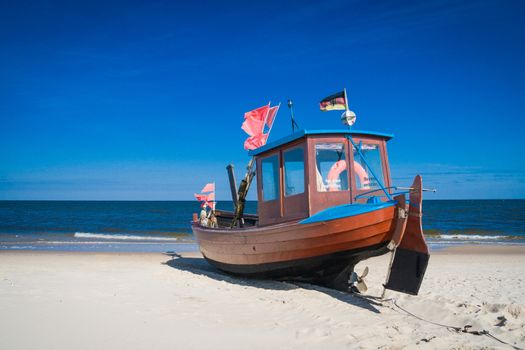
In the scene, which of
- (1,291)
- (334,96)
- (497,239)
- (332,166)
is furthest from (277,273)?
(497,239)

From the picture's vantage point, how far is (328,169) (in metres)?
7.97

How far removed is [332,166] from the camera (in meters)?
7.98

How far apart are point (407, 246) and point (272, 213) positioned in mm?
2783

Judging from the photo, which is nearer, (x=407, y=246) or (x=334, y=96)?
(x=407, y=246)

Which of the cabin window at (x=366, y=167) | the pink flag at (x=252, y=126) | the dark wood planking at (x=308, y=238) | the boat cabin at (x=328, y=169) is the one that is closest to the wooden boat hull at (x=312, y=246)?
the dark wood planking at (x=308, y=238)

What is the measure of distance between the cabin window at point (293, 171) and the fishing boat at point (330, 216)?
2cm

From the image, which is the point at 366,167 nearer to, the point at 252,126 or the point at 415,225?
the point at 415,225

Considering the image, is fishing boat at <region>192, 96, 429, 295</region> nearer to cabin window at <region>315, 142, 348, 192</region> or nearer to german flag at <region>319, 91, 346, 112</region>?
cabin window at <region>315, 142, 348, 192</region>

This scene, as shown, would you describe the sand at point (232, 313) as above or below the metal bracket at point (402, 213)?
below

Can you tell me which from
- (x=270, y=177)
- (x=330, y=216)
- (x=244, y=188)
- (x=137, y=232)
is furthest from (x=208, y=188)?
(x=137, y=232)

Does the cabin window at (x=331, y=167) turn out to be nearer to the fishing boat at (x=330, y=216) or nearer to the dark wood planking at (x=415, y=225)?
the fishing boat at (x=330, y=216)

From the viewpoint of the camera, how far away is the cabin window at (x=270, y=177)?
28.8 feet

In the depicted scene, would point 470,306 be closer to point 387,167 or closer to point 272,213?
point 387,167

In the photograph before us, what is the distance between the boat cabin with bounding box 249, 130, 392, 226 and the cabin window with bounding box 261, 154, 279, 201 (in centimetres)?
26
